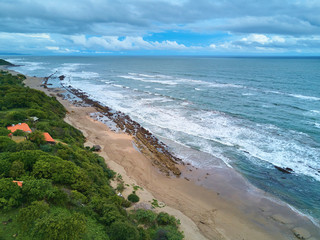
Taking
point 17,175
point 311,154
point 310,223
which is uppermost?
point 17,175

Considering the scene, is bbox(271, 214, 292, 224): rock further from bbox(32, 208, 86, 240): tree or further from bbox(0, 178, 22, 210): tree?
bbox(0, 178, 22, 210): tree

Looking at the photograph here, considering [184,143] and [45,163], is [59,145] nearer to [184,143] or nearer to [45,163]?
[45,163]

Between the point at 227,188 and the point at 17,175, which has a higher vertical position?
the point at 17,175

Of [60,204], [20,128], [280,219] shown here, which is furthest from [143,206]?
[20,128]

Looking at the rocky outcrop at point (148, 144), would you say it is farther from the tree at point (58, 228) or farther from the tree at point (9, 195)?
the tree at point (9, 195)

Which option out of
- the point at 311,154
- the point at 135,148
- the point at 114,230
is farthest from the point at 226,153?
the point at 114,230

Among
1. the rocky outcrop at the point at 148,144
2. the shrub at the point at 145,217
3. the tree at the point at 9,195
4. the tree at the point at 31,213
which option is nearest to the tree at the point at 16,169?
the tree at the point at 9,195

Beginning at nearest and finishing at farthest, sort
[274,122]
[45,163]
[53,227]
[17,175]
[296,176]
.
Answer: [53,227], [17,175], [45,163], [296,176], [274,122]
